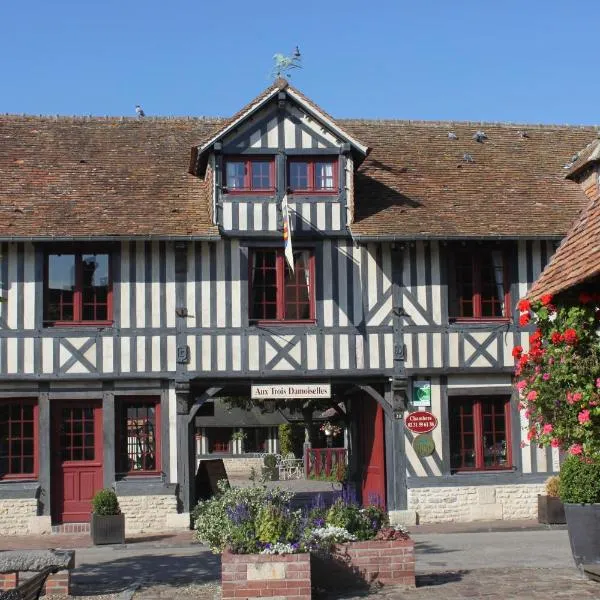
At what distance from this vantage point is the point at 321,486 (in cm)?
2986

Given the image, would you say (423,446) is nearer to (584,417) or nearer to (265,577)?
(265,577)

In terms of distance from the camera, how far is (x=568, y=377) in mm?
9617

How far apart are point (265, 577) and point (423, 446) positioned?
836 centimetres

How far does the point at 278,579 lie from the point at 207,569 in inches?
127

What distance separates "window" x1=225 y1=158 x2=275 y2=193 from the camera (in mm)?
17953

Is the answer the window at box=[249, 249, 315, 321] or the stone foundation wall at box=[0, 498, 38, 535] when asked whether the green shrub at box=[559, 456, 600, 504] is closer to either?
the window at box=[249, 249, 315, 321]

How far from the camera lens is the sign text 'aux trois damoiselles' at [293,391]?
17.7 metres

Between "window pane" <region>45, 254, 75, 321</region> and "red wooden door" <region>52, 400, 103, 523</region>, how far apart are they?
1680 mm

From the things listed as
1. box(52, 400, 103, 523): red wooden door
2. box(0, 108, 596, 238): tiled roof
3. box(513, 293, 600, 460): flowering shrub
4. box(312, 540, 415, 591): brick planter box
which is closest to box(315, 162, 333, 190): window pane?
box(0, 108, 596, 238): tiled roof

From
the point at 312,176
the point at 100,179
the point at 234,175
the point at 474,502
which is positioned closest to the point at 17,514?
the point at 100,179

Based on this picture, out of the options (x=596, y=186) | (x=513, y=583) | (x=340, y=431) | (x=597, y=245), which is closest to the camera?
(x=597, y=245)

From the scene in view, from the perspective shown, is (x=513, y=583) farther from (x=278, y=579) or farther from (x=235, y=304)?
(x=235, y=304)

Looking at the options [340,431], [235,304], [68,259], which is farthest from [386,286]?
[340,431]

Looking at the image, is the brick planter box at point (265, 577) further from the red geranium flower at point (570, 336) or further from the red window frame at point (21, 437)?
the red window frame at point (21, 437)
